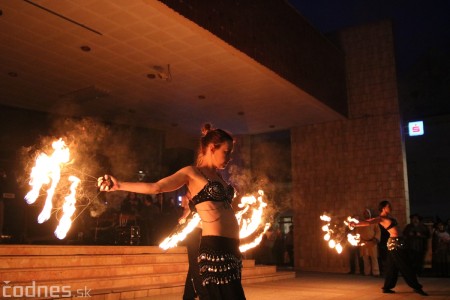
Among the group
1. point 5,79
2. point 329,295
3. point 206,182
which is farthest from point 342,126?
point 206,182

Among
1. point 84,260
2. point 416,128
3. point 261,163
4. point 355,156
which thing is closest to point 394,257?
point 84,260

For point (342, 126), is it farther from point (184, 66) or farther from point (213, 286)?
point (213, 286)

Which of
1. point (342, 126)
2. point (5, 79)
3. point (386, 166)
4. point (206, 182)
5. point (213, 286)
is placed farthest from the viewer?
point (342, 126)

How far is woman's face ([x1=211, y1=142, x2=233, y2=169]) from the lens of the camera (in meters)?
2.77

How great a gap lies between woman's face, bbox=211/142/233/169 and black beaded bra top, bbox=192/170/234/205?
0.16m

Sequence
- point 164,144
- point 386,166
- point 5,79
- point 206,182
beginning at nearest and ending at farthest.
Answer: point 206,182 → point 5,79 → point 386,166 → point 164,144

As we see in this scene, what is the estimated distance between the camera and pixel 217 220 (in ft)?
8.48

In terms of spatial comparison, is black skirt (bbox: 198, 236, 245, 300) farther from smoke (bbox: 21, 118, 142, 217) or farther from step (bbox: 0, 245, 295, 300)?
smoke (bbox: 21, 118, 142, 217)

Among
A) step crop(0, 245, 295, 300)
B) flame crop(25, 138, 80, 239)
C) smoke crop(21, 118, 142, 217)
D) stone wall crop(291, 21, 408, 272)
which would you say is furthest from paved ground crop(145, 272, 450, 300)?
smoke crop(21, 118, 142, 217)

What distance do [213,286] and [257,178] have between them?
14163 millimetres

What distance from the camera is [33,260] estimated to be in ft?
21.2

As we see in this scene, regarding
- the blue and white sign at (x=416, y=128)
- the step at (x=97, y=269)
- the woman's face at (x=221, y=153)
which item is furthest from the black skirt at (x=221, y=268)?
the blue and white sign at (x=416, y=128)

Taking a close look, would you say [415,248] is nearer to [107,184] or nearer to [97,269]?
[97,269]

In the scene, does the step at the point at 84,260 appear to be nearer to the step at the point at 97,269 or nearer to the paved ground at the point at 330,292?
the step at the point at 97,269
